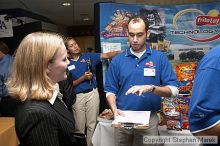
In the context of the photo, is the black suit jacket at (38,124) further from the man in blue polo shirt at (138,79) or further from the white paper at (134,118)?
the man in blue polo shirt at (138,79)

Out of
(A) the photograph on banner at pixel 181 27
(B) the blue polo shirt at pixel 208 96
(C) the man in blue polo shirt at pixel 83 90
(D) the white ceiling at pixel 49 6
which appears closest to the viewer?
(B) the blue polo shirt at pixel 208 96

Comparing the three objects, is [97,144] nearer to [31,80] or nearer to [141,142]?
[141,142]

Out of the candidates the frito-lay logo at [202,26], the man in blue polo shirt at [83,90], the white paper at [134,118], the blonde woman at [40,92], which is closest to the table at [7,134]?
the white paper at [134,118]

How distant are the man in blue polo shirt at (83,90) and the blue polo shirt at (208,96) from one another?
2.66m

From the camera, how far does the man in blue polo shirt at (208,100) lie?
0.90 metres

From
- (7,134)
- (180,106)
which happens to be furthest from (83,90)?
(7,134)

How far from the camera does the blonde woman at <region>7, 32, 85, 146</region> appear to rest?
1021 millimetres

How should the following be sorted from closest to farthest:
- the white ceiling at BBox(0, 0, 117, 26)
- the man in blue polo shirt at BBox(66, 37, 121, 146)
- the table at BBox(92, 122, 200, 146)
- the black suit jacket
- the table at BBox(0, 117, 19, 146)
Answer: the black suit jacket < the table at BBox(0, 117, 19, 146) < the table at BBox(92, 122, 200, 146) < the man in blue polo shirt at BBox(66, 37, 121, 146) < the white ceiling at BBox(0, 0, 117, 26)

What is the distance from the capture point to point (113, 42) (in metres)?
3.17

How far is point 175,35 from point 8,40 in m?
3.84

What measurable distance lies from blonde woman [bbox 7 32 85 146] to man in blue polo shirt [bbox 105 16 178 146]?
907 mm

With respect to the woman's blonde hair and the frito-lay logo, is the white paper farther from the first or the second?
the frito-lay logo

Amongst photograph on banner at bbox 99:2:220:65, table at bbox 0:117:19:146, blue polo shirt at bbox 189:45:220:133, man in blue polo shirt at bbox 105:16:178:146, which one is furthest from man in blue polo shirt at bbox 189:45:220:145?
photograph on banner at bbox 99:2:220:65

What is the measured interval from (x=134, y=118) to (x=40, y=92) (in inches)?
35.2
